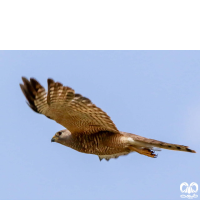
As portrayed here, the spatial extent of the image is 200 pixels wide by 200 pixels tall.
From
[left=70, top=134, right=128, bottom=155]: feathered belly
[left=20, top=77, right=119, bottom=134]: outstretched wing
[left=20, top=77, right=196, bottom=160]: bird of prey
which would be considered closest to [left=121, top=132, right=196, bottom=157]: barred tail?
[left=20, top=77, right=196, bottom=160]: bird of prey

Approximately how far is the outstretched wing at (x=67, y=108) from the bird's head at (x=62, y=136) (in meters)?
0.15

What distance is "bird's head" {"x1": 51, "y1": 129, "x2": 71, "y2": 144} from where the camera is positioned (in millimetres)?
8625

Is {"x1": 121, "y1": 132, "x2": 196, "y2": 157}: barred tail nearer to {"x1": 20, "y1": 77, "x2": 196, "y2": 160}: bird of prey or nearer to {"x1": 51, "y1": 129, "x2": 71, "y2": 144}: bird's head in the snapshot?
{"x1": 20, "y1": 77, "x2": 196, "y2": 160}: bird of prey

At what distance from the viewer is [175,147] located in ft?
28.2

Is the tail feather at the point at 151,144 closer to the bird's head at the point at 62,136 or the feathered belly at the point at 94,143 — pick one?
the feathered belly at the point at 94,143

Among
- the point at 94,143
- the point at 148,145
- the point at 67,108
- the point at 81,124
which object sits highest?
the point at 67,108

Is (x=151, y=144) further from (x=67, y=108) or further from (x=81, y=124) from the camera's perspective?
(x=67, y=108)

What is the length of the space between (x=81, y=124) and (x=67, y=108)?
0.58 m

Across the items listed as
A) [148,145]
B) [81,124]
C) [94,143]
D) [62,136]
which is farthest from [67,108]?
[148,145]

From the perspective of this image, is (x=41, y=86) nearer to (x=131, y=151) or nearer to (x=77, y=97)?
(x=77, y=97)

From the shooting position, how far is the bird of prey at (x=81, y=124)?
7.75 m

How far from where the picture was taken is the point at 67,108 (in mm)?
7980

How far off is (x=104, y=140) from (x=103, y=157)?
A: 133 cm
